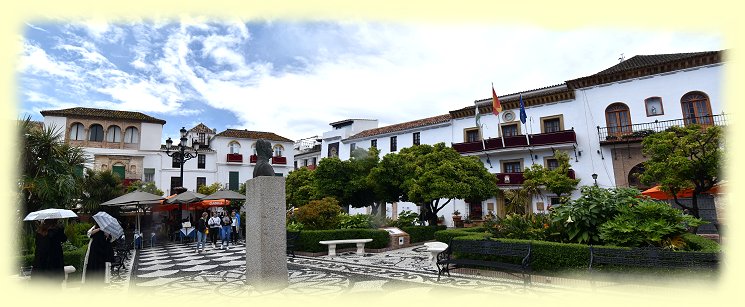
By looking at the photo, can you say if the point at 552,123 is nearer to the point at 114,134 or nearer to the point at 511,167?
the point at 511,167

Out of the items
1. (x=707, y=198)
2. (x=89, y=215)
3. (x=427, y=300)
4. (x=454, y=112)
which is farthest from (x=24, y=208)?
(x=707, y=198)

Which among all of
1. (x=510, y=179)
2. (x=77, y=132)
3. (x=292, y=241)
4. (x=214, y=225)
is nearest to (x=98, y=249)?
(x=292, y=241)

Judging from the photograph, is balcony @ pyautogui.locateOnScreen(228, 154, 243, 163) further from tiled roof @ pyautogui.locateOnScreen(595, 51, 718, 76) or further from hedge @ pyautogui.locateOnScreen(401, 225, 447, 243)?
tiled roof @ pyautogui.locateOnScreen(595, 51, 718, 76)

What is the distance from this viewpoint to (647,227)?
24.7ft

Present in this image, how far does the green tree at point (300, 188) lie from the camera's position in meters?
23.7

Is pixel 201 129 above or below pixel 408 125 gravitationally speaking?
above

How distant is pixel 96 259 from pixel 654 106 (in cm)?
2678

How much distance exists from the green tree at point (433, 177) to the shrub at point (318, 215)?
550 cm

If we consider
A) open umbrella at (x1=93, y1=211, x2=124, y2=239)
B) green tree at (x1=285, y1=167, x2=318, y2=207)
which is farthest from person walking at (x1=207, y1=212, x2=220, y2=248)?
open umbrella at (x1=93, y1=211, x2=124, y2=239)

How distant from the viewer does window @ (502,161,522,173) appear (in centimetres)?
2667

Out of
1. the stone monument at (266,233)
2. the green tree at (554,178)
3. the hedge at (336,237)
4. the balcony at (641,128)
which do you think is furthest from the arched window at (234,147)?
the stone monument at (266,233)

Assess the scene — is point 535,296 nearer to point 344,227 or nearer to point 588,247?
A: point 588,247

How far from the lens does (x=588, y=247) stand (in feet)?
24.6

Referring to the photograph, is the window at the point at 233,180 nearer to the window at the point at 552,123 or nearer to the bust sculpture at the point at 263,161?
the window at the point at 552,123
